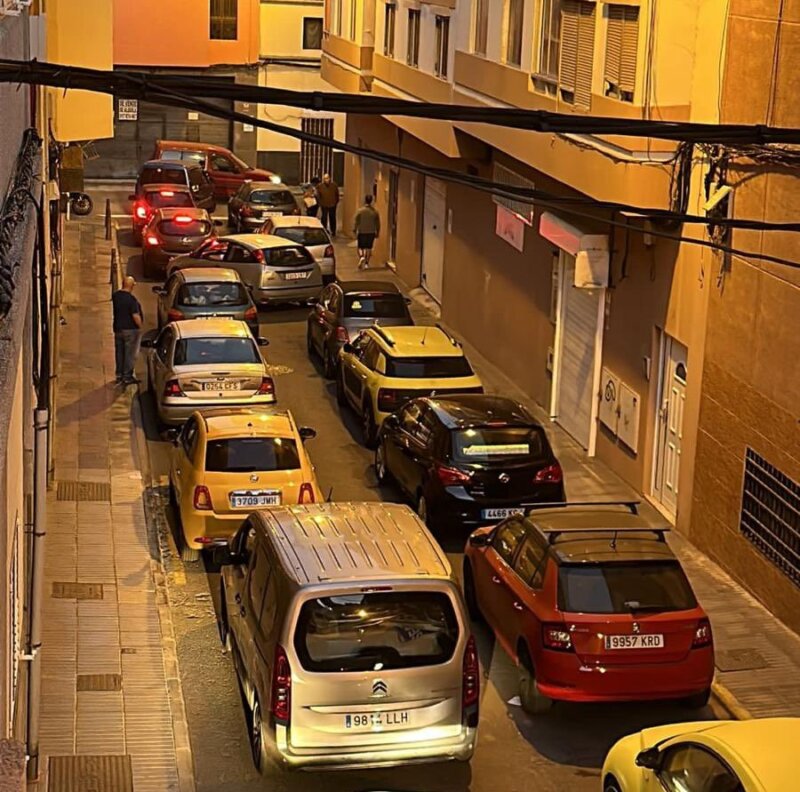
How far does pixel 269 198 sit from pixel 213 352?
1835cm

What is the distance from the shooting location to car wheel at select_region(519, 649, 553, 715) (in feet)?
42.9

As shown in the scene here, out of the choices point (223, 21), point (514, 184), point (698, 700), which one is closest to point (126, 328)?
point (514, 184)

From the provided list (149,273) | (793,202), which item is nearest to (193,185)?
(149,273)

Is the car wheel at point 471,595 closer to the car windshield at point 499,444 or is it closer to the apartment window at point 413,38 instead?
the car windshield at point 499,444

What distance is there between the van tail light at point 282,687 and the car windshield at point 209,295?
15931 millimetres

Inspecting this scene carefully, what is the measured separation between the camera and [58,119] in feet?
73.1

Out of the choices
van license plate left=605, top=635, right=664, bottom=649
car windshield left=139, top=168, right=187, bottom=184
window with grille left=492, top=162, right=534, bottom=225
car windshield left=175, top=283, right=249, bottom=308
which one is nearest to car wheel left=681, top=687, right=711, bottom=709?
van license plate left=605, top=635, right=664, bottom=649

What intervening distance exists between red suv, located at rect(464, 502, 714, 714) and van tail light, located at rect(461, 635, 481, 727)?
138 cm

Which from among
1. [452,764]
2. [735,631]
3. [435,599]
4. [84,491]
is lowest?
[84,491]

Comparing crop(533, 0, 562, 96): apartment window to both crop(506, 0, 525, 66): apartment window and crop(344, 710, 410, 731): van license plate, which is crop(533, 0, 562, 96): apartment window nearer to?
crop(506, 0, 525, 66): apartment window

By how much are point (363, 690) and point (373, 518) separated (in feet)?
6.70

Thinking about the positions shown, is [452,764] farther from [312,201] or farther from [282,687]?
[312,201]

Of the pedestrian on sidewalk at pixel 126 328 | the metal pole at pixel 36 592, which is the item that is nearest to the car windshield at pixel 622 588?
the metal pole at pixel 36 592

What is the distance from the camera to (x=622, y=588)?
12.8m
